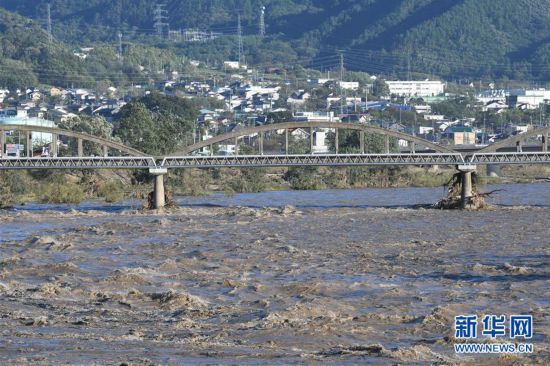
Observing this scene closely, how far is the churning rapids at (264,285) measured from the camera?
31.1 metres

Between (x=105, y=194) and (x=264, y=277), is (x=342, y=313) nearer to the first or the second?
(x=264, y=277)

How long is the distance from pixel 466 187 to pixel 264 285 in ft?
130

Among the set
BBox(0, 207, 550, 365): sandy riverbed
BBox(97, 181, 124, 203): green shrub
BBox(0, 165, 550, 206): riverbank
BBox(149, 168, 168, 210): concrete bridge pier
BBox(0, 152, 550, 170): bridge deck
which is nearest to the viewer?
BBox(0, 207, 550, 365): sandy riverbed

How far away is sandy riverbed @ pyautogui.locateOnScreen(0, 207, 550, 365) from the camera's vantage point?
3108 cm

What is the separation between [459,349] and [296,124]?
58315 millimetres

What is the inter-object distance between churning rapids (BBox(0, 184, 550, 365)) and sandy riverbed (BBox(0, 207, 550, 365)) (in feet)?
0.22

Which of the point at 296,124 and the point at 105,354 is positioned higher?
the point at 296,124

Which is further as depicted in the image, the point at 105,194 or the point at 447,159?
the point at 105,194

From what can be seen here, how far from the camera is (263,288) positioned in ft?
137

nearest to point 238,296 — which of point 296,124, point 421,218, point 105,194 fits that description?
point 421,218

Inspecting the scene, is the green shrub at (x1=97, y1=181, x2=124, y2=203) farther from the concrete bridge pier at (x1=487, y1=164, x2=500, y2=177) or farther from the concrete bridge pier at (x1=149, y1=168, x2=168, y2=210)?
the concrete bridge pier at (x1=487, y1=164, x2=500, y2=177)

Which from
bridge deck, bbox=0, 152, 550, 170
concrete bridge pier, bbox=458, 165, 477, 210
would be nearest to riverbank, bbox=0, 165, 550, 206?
bridge deck, bbox=0, 152, 550, 170

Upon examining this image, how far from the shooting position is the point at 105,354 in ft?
98.9

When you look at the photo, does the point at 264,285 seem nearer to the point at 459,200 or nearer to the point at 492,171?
the point at 459,200
